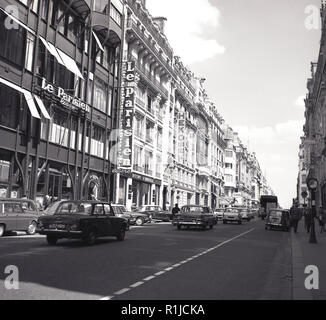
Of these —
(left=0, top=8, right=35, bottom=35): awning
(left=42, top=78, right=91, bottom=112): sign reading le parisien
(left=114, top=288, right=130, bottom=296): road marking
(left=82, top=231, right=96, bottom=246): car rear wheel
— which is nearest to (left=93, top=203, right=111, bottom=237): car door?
(left=82, top=231, right=96, bottom=246): car rear wheel

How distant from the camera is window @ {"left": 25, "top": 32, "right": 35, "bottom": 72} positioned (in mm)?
27653

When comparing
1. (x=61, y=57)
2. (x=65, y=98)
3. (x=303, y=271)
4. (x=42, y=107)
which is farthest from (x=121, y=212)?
(x=303, y=271)

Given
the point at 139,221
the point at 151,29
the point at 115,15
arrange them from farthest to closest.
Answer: the point at 151,29
the point at 115,15
the point at 139,221

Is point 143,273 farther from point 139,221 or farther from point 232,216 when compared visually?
point 232,216

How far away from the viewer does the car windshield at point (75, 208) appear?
615 inches

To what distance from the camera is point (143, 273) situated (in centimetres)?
978

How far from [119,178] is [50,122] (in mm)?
12701

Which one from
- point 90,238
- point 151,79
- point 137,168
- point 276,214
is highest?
point 151,79

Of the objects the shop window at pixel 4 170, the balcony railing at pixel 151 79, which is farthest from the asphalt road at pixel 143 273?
the balcony railing at pixel 151 79

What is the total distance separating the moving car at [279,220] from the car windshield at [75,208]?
720 inches

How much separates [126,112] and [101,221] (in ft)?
84.4

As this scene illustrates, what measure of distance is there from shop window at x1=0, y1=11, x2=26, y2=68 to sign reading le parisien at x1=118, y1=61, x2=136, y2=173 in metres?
14.9
